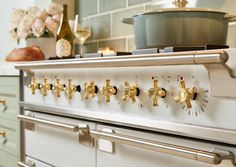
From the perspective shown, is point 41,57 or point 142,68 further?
point 41,57

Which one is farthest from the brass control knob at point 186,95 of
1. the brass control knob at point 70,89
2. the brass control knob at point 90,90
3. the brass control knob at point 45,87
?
the brass control knob at point 45,87

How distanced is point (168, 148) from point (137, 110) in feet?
0.49

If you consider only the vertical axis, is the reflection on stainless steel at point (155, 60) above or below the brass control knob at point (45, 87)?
above

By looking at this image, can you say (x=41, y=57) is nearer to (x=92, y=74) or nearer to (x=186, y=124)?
(x=92, y=74)

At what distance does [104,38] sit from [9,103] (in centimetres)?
55

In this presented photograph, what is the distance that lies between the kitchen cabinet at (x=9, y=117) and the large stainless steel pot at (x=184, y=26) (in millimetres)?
731

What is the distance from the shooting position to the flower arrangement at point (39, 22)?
1765 millimetres

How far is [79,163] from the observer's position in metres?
1.08

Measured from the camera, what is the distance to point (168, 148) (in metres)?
0.74

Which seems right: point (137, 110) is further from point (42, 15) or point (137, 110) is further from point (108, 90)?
point (42, 15)

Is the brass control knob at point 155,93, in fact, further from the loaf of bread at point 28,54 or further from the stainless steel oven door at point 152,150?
the loaf of bread at point 28,54

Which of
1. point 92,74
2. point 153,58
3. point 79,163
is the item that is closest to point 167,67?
point 153,58

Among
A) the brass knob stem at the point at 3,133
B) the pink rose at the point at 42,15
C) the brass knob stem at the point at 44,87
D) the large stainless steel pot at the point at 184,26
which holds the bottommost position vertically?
the brass knob stem at the point at 3,133

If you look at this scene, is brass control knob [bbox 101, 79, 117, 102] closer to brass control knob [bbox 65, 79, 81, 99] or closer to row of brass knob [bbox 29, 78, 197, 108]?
row of brass knob [bbox 29, 78, 197, 108]
